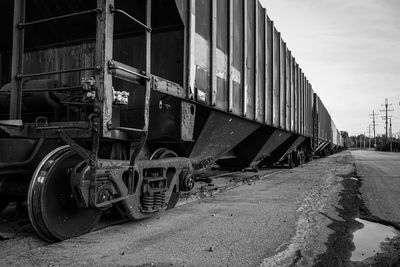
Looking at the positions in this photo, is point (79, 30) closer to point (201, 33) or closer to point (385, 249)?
point (201, 33)

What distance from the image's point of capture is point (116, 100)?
3906mm

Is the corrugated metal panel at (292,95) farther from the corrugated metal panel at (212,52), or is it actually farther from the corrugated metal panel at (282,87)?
the corrugated metal panel at (212,52)

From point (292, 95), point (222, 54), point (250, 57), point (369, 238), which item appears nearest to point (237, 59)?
point (222, 54)

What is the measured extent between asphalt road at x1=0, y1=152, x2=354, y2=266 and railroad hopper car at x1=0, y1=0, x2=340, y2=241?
0.27 m

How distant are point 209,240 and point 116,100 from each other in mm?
1800

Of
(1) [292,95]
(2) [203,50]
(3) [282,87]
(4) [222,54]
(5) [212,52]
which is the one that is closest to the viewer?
(2) [203,50]

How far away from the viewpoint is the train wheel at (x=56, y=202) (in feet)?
11.9

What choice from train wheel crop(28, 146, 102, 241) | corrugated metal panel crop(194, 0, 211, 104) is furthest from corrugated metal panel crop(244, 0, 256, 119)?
train wheel crop(28, 146, 102, 241)

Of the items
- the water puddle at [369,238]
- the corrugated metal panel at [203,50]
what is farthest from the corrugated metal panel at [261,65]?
the water puddle at [369,238]

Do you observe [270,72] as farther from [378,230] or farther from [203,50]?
[378,230]

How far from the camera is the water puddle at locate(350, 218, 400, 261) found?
383 cm

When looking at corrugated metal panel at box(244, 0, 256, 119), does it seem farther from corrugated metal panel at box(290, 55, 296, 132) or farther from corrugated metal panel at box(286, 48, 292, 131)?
corrugated metal panel at box(290, 55, 296, 132)

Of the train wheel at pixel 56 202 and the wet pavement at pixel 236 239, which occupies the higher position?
the train wheel at pixel 56 202

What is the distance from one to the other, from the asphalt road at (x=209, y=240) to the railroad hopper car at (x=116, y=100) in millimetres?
272
